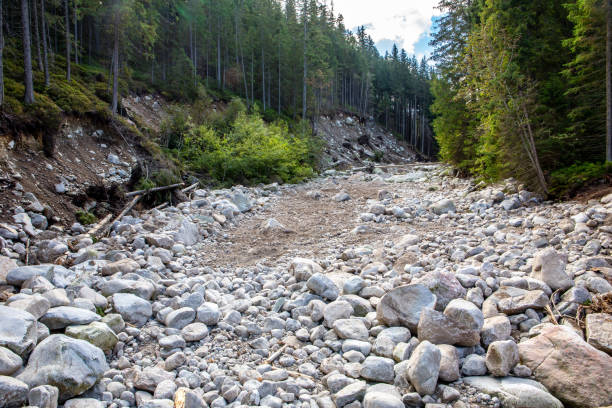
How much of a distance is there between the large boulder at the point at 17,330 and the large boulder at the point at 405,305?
3466 mm

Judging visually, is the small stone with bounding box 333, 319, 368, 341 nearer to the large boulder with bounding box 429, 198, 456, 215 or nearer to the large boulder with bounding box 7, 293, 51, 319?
the large boulder with bounding box 7, 293, 51, 319

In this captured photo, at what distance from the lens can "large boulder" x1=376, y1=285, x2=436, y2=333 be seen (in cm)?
392

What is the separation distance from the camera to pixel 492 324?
12.1ft

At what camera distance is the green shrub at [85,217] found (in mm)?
7543

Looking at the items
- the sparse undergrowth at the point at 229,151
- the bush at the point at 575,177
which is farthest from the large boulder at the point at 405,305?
the sparse undergrowth at the point at 229,151

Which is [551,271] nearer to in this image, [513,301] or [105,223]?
[513,301]

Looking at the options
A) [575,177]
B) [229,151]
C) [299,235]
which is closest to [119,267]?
[299,235]

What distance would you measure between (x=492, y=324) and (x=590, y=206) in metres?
5.16

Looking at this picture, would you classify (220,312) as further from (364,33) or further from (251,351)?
(364,33)

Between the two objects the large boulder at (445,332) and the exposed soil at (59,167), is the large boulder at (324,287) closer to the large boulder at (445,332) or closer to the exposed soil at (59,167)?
the large boulder at (445,332)

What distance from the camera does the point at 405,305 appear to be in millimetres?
4004

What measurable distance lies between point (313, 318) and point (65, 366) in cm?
255

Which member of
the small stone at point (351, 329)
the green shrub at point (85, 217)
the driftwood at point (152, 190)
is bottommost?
the small stone at point (351, 329)

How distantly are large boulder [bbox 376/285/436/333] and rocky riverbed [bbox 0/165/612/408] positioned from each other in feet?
0.05
